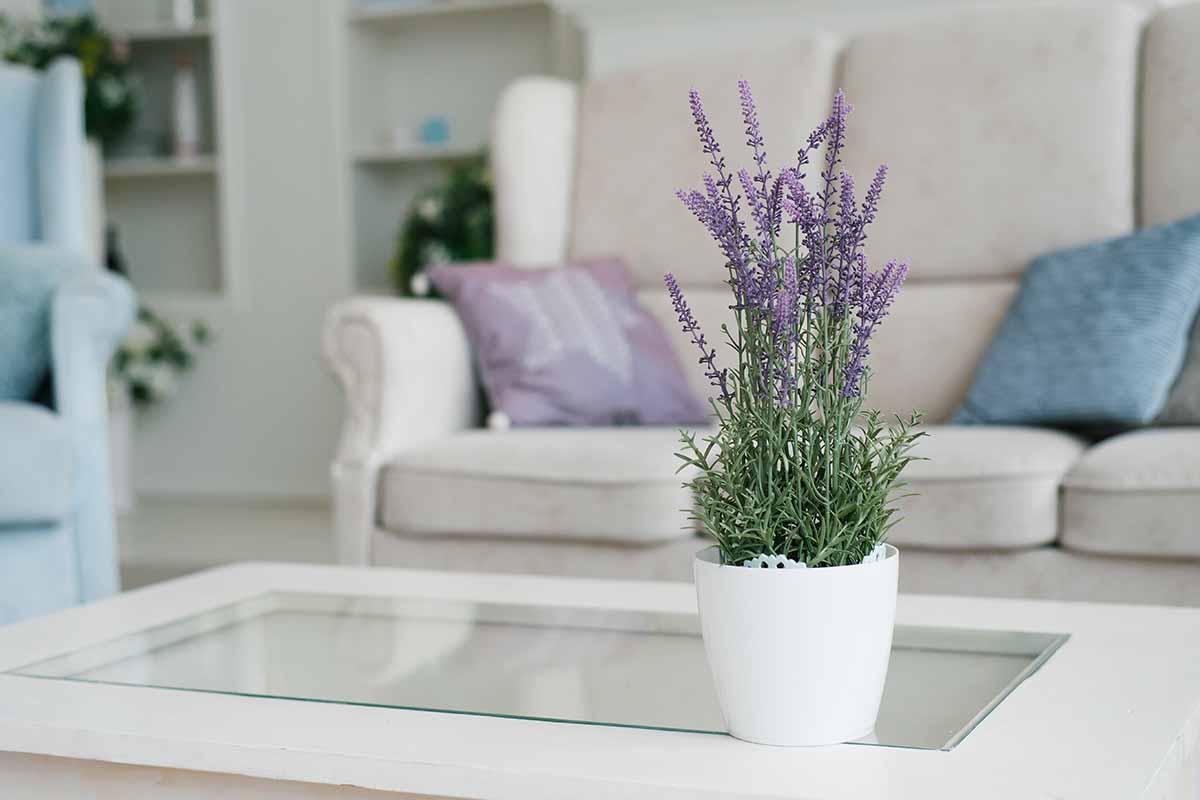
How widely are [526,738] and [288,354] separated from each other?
390 cm

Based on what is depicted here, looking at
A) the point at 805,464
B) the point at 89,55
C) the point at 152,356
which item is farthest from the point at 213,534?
the point at 805,464

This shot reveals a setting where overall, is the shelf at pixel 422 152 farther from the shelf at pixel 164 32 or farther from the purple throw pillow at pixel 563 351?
the purple throw pillow at pixel 563 351

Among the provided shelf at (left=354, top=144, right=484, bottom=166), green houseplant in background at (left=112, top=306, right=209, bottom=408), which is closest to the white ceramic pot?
shelf at (left=354, top=144, right=484, bottom=166)

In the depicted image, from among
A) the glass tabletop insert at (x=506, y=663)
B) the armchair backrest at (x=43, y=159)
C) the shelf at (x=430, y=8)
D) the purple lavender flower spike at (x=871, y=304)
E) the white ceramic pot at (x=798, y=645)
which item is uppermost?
the shelf at (x=430, y=8)

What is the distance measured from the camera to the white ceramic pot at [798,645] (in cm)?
79

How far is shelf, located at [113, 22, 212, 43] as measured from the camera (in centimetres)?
464

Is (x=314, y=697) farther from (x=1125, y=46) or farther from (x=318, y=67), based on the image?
(x=318, y=67)

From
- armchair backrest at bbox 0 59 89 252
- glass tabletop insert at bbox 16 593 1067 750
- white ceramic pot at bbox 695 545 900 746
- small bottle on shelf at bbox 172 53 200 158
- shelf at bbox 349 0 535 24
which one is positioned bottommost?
glass tabletop insert at bbox 16 593 1067 750

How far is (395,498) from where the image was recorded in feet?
6.93

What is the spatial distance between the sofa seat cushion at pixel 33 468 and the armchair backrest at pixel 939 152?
1.02 m

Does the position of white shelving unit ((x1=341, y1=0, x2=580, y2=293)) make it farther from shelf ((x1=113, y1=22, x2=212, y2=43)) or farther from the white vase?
the white vase

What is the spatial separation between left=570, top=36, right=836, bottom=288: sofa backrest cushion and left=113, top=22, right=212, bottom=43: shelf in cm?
239

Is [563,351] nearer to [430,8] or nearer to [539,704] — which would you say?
[539,704]

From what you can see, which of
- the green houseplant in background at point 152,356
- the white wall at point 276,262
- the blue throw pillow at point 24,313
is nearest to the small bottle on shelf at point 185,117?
the white wall at point 276,262
